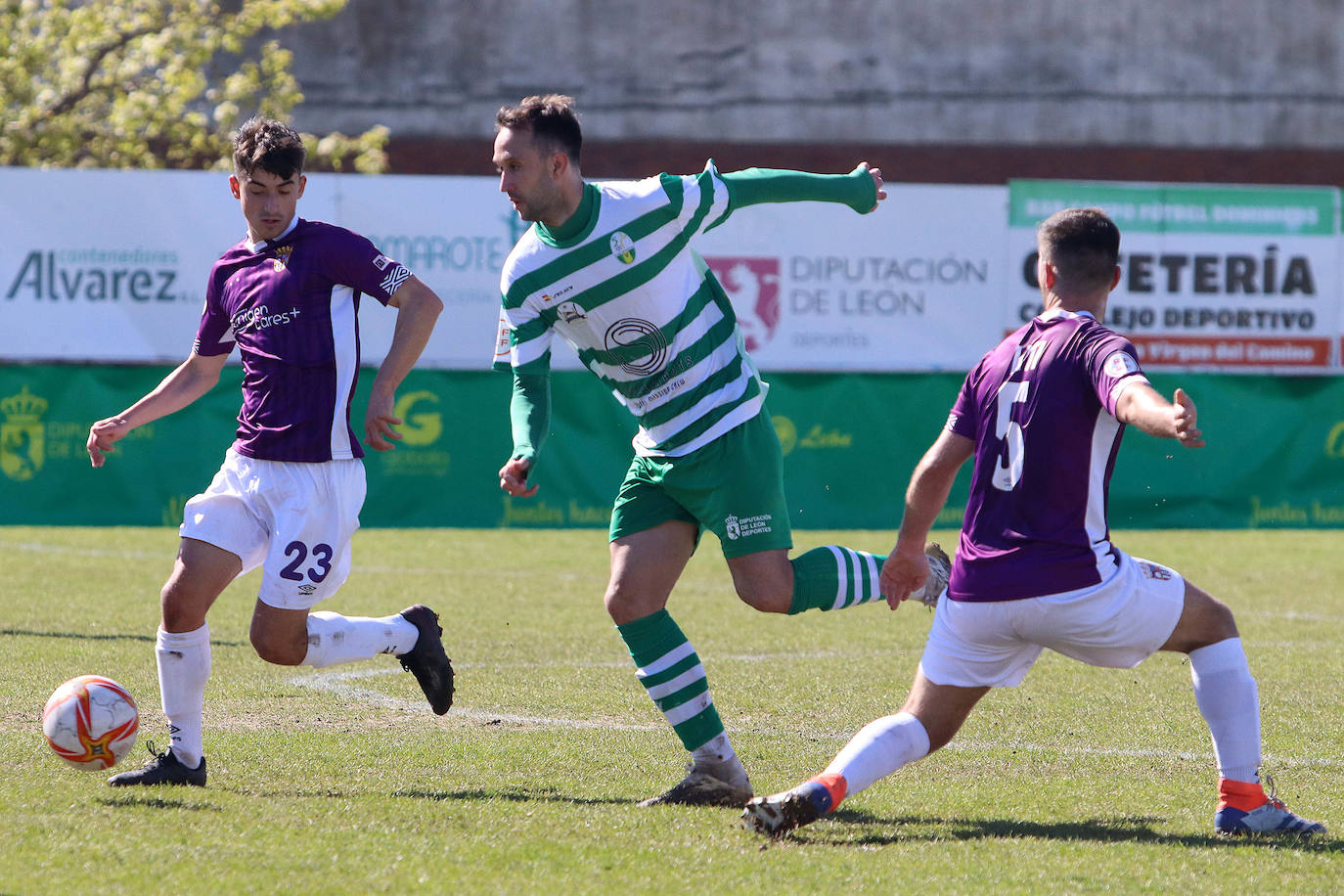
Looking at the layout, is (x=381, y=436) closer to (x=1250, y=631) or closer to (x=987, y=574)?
(x=987, y=574)

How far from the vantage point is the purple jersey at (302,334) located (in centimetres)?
518

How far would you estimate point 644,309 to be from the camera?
507 cm

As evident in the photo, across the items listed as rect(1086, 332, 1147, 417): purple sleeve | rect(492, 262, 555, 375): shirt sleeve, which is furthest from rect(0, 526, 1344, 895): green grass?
rect(492, 262, 555, 375): shirt sleeve

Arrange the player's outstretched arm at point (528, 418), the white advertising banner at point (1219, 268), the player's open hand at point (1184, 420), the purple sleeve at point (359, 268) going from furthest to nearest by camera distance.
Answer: the white advertising banner at point (1219, 268), the purple sleeve at point (359, 268), the player's outstretched arm at point (528, 418), the player's open hand at point (1184, 420)

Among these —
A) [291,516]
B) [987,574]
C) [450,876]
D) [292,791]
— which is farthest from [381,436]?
[987,574]

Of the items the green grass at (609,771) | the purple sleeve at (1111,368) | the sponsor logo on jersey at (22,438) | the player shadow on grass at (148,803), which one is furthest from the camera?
the sponsor logo on jersey at (22,438)

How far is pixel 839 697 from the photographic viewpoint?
22.4 feet

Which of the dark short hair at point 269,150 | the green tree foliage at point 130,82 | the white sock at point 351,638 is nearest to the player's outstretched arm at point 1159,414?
the dark short hair at point 269,150

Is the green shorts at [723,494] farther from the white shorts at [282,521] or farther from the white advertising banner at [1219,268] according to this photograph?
the white advertising banner at [1219,268]

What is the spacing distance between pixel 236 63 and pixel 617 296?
19.2 metres

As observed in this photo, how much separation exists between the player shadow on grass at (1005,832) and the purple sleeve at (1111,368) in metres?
1.24

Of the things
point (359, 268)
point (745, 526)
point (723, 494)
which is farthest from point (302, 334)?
point (745, 526)

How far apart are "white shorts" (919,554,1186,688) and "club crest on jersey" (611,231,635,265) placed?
4.78 ft

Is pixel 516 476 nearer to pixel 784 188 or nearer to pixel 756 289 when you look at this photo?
pixel 784 188
